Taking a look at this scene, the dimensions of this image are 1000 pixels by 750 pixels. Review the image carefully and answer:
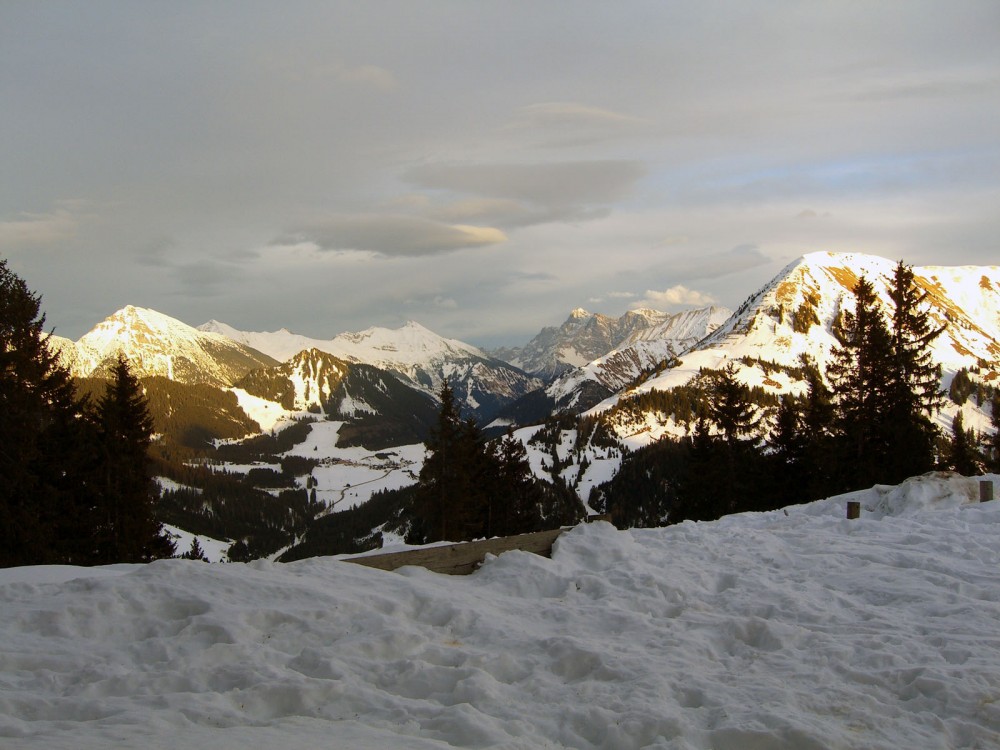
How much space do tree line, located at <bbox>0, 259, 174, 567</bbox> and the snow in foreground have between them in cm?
1756

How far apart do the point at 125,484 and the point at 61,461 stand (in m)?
3.31

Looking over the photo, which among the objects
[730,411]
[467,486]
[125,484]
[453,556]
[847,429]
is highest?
[730,411]

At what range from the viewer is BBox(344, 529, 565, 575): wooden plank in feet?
36.8

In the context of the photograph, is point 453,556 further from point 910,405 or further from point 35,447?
point 910,405

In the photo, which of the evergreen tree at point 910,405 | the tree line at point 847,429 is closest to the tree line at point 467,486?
the tree line at point 847,429

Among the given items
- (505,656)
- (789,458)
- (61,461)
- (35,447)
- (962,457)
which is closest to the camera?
(505,656)

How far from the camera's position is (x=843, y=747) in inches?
235

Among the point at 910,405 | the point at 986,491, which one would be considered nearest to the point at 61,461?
the point at 986,491

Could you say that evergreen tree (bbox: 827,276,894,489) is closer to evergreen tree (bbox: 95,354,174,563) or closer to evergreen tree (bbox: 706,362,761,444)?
evergreen tree (bbox: 706,362,761,444)

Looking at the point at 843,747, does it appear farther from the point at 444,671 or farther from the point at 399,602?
the point at 399,602

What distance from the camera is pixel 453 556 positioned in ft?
38.3

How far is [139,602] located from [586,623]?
5609 millimetres

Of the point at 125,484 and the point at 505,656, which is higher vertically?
the point at 505,656

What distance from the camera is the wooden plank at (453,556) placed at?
36.8ft
